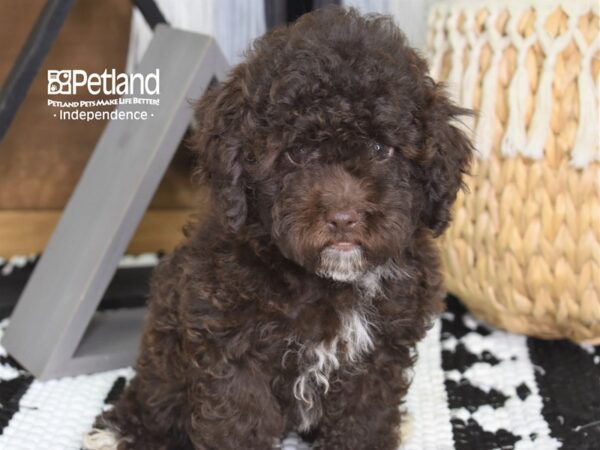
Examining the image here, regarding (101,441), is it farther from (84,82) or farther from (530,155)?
(84,82)

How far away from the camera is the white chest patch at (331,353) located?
199cm

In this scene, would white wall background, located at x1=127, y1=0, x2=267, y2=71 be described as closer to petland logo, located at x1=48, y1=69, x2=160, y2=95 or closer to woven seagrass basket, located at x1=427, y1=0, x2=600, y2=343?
petland logo, located at x1=48, y1=69, x2=160, y2=95

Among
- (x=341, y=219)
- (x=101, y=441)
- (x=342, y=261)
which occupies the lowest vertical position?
(x=101, y=441)

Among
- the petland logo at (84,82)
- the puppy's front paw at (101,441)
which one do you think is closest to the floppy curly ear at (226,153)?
the puppy's front paw at (101,441)

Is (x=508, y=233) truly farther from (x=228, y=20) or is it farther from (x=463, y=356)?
(x=228, y=20)

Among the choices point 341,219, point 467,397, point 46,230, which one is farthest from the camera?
point 46,230

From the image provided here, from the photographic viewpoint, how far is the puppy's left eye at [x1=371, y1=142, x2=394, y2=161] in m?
1.83

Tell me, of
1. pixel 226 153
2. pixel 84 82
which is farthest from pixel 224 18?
pixel 226 153

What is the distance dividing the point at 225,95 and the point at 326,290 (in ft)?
1.74

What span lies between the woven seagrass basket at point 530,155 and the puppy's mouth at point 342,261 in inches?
42.1

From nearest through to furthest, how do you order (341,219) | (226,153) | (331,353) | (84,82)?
(341,219) < (226,153) < (331,353) < (84,82)

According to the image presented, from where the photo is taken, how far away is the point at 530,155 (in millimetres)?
2674

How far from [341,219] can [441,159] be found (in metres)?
0.33

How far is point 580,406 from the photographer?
8.52 feet
